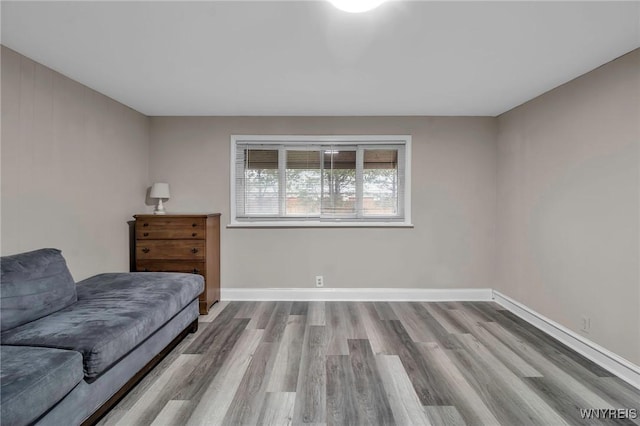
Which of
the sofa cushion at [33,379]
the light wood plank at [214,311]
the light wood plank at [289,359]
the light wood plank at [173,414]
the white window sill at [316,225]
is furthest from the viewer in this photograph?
the white window sill at [316,225]

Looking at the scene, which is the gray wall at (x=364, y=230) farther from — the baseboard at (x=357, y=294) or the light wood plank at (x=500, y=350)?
the light wood plank at (x=500, y=350)

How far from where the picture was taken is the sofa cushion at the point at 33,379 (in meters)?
1.21

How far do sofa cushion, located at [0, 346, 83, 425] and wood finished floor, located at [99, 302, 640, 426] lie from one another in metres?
0.52

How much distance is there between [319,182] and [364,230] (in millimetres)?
874

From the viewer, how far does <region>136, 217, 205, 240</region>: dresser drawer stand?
3.41 meters

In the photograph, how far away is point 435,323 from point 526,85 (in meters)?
2.54

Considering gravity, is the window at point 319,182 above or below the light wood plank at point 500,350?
above

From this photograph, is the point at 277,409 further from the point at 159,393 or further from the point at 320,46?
the point at 320,46

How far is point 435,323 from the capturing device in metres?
3.22

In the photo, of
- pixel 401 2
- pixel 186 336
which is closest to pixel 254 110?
pixel 401 2

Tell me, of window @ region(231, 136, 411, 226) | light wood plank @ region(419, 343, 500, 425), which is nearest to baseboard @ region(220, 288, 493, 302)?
window @ region(231, 136, 411, 226)

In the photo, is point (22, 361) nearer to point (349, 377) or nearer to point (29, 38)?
point (349, 377)

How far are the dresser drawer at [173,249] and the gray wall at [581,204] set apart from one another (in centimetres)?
369

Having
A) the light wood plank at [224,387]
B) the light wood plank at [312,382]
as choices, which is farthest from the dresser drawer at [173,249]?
the light wood plank at [312,382]
